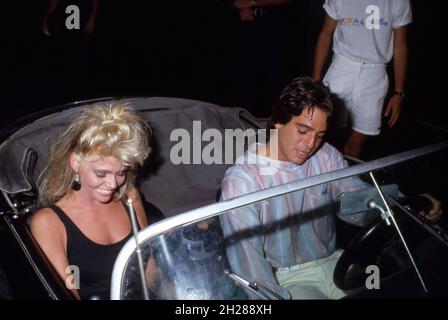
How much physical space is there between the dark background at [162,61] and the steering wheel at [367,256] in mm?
3633

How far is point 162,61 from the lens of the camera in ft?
21.2

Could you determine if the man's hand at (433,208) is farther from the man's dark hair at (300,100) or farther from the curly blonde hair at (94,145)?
the curly blonde hair at (94,145)

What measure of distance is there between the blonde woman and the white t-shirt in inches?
86.5

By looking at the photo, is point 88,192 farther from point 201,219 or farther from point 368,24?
point 368,24

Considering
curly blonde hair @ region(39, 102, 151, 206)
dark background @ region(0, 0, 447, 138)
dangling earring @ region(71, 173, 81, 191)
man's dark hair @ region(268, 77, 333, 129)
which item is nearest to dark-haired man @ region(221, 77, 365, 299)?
man's dark hair @ region(268, 77, 333, 129)

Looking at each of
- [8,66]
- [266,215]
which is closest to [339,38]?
[266,215]

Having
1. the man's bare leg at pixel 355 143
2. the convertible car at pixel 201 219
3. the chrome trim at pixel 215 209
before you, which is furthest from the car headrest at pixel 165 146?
the man's bare leg at pixel 355 143

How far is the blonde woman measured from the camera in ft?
6.32

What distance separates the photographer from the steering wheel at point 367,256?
183cm

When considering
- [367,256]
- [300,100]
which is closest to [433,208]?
[367,256]

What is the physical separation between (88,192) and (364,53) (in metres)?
2.58

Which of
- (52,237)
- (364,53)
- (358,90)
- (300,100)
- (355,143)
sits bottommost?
(355,143)
